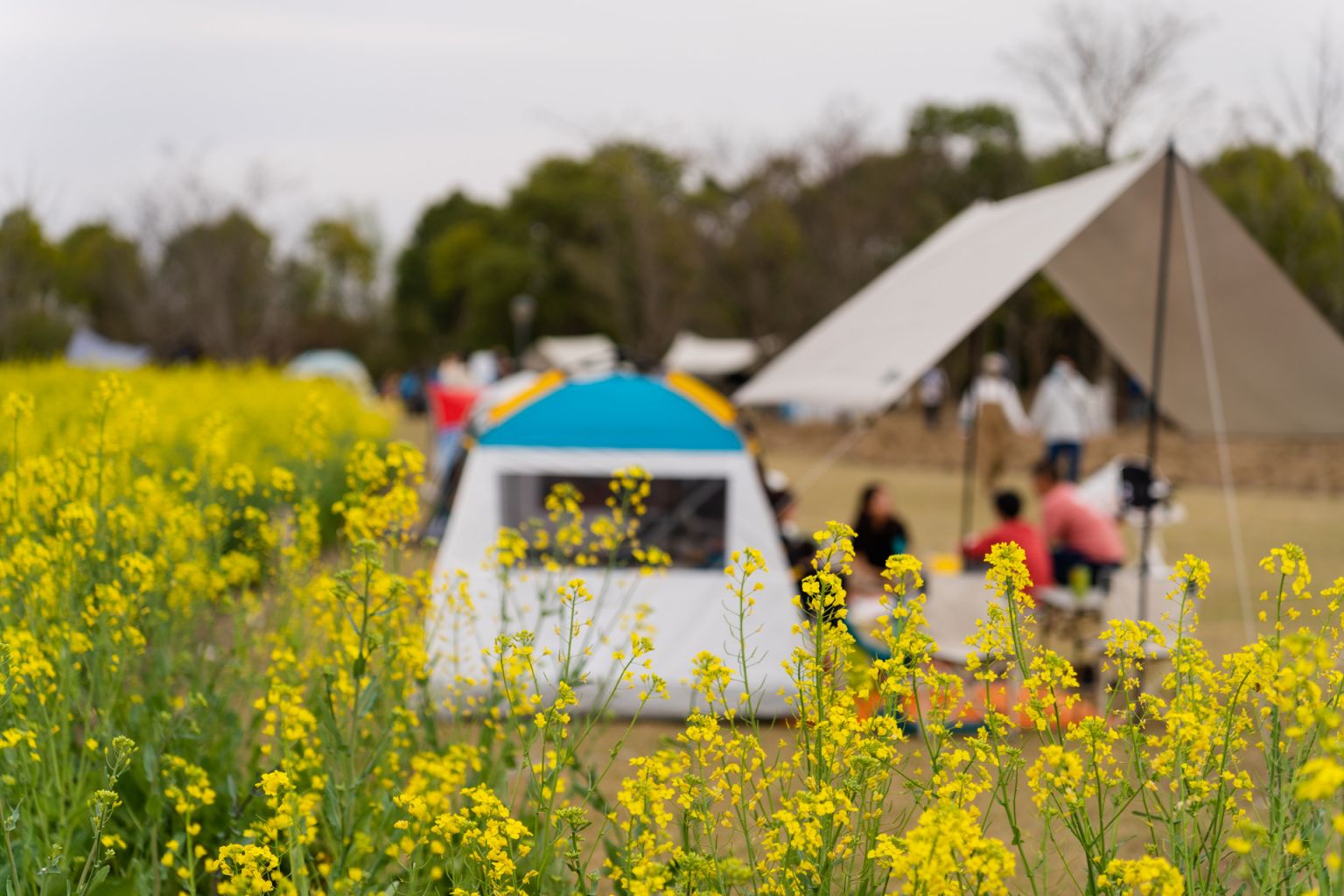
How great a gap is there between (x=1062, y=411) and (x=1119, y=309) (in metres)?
3.99

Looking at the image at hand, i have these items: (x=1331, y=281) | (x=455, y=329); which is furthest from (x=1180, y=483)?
(x=455, y=329)

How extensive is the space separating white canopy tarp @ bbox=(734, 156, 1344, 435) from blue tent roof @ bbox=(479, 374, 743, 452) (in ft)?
2.48

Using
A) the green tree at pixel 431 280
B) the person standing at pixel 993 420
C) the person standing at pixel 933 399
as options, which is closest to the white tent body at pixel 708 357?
the person standing at pixel 933 399

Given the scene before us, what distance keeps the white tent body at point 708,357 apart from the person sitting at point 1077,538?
29.7m

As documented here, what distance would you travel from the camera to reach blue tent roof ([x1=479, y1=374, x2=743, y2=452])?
6.77 metres

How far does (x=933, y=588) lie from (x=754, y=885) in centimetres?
426

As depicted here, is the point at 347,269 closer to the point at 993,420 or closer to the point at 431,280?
the point at 431,280

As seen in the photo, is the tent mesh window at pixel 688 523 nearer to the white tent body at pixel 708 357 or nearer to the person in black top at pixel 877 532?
the person in black top at pixel 877 532

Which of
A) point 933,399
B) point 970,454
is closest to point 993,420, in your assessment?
point 970,454

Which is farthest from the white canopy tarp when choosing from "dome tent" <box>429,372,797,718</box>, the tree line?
the tree line

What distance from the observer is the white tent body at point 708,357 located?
38781 millimetres

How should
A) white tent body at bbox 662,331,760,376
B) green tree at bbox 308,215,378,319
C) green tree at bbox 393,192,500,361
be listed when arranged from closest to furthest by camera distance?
white tent body at bbox 662,331,760,376, green tree at bbox 393,192,500,361, green tree at bbox 308,215,378,319

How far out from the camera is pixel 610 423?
22.4ft

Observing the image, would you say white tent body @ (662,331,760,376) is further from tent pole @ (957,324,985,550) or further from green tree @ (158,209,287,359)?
tent pole @ (957,324,985,550)
